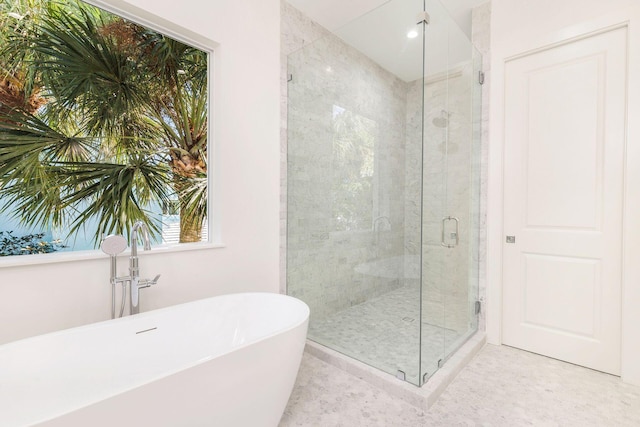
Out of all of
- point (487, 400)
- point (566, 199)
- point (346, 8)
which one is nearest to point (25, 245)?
point (487, 400)

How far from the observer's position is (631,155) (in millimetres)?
1867

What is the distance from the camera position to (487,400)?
1709 mm

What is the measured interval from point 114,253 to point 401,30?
2201 millimetres

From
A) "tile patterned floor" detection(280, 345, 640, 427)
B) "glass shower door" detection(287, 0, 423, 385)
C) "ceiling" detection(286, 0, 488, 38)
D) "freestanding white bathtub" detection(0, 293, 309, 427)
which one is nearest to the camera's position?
"freestanding white bathtub" detection(0, 293, 309, 427)

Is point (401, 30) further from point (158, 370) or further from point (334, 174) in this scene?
point (158, 370)

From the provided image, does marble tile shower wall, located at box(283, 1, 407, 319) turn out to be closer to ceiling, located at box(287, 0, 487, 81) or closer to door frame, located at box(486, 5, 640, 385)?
ceiling, located at box(287, 0, 487, 81)

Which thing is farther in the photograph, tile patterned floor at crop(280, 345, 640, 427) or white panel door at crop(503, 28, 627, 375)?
white panel door at crop(503, 28, 627, 375)

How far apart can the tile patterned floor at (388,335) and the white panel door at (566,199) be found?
0.70 metres

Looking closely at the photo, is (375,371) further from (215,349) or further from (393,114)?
(393,114)

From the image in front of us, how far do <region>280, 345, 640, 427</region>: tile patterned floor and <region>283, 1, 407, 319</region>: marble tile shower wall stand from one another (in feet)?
2.32

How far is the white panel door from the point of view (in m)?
1.97

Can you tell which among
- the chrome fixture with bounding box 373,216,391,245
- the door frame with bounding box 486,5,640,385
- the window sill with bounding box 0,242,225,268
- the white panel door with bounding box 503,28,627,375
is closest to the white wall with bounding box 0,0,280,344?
the window sill with bounding box 0,242,225,268

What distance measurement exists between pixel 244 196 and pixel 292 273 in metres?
0.80

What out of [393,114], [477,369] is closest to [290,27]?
[393,114]
